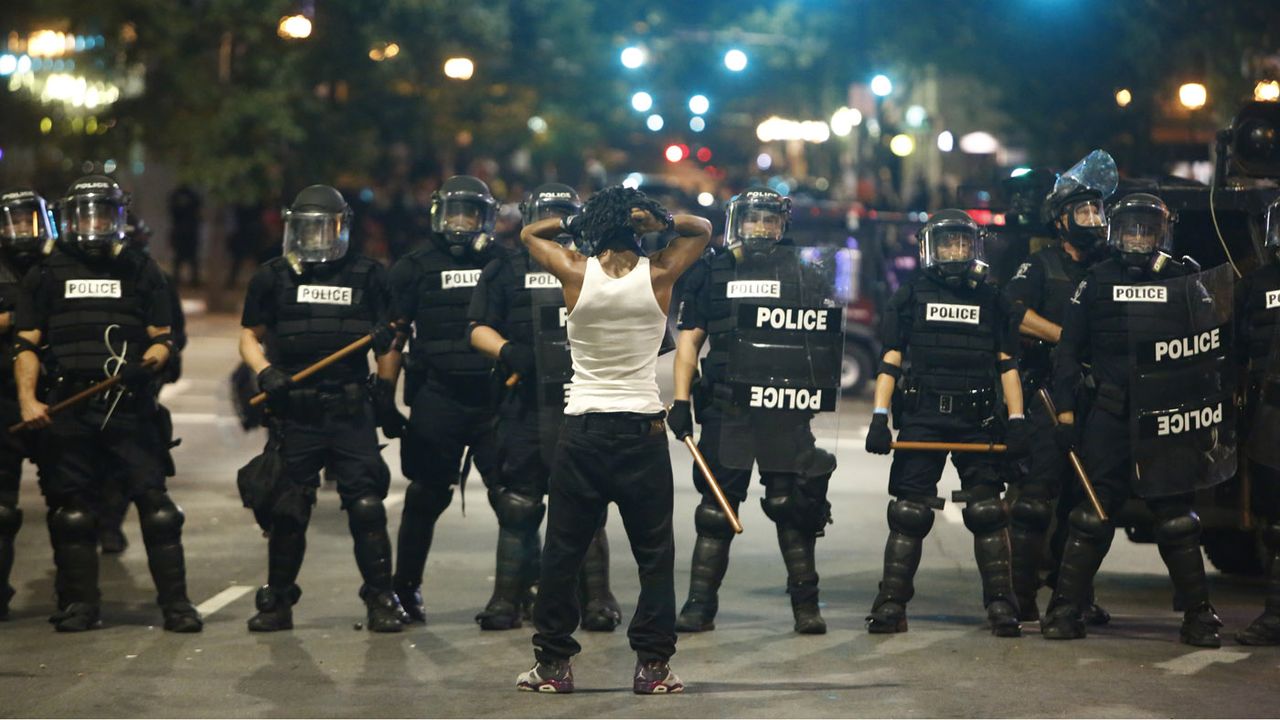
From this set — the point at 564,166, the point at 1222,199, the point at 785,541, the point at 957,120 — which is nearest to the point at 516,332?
the point at 785,541

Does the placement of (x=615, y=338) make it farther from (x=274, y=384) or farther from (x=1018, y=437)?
(x=1018, y=437)

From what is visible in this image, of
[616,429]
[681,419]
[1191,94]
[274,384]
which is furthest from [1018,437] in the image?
[1191,94]

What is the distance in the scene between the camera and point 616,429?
7.37 meters

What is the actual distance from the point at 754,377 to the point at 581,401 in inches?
68.0

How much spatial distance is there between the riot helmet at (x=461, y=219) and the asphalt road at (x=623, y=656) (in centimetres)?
180

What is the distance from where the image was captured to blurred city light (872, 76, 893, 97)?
3725 centimetres

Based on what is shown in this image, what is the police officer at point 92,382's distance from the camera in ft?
29.3

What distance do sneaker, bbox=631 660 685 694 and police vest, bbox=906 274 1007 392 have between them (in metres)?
2.18

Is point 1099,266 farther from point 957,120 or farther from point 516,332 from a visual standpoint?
point 957,120

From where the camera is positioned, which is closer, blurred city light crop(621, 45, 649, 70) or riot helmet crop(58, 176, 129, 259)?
riot helmet crop(58, 176, 129, 259)

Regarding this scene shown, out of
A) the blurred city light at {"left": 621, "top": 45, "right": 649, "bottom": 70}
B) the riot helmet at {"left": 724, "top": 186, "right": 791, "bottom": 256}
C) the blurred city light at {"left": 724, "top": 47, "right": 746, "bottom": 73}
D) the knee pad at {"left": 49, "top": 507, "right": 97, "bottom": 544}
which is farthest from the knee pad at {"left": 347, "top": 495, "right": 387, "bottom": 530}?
the blurred city light at {"left": 621, "top": 45, "right": 649, "bottom": 70}

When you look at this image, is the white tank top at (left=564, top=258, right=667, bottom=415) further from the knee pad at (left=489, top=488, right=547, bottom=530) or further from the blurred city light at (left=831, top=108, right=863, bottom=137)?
the blurred city light at (left=831, top=108, right=863, bottom=137)

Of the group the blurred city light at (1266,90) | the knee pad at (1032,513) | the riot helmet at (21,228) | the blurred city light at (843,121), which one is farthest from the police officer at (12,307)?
the blurred city light at (843,121)

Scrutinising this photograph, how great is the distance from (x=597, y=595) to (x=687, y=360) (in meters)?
1.19
